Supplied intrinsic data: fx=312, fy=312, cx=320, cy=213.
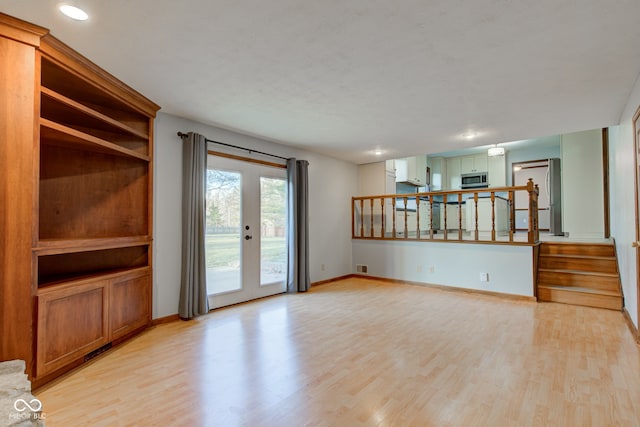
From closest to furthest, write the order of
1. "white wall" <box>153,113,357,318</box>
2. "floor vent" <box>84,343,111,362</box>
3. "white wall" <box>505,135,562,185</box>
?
"floor vent" <box>84,343,111,362</box>
"white wall" <box>153,113,357,318</box>
"white wall" <box>505,135,562,185</box>

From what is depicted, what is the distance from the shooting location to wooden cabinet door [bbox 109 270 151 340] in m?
2.87

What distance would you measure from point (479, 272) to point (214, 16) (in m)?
4.93

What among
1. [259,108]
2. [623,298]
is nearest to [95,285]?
→ [259,108]

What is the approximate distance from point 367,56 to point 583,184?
5762mm

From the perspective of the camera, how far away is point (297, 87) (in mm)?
2953

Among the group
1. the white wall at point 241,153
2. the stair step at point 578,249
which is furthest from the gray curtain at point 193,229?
the stair step at point 578,249

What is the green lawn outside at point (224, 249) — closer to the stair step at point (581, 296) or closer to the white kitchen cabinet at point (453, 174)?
the stair step at point (581, 296)

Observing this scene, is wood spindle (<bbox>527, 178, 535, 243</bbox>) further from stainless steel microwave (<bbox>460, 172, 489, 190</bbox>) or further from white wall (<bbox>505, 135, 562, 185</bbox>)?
stainless steel microwave (<bbox>460, 172, 489, 190</bbox>)

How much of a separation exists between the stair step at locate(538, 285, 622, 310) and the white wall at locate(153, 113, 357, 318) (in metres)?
3.36

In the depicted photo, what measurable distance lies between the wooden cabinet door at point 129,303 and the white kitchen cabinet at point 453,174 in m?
8.41

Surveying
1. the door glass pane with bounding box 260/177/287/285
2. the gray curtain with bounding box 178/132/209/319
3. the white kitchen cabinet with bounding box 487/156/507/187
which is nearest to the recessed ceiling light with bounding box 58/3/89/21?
the gray curtain with bounding box 178/132/209/319

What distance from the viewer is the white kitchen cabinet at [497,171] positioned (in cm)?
834

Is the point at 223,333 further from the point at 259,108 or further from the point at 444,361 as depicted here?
the point at 259,108

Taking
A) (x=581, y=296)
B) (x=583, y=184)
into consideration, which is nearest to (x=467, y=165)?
(x=583, y=184)
